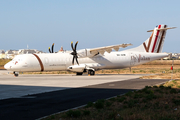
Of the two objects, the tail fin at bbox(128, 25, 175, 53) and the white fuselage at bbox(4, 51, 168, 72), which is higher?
the tail fin at bbox(128, 25, 175, 53)

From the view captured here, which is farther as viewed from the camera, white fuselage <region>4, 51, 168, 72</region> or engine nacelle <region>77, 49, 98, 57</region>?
engine nacelle <region>77, 49, 98, 57</region>

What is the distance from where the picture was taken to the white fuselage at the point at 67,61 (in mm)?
35188

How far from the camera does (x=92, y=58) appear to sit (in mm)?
38688

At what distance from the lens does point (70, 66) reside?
37.2 meters

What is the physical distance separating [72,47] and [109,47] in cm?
606

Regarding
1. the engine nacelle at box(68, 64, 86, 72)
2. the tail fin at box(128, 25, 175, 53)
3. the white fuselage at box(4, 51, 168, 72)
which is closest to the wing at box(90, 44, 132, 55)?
the white fuselage at box(4, 51, 168, 72)

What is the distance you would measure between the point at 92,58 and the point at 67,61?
14.3 feet

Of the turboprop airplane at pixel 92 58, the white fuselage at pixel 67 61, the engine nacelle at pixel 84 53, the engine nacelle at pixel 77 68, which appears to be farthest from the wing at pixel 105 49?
the engine nacelle at pixel 77 68

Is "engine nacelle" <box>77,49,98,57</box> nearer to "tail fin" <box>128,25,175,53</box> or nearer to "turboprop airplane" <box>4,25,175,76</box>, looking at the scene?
"turboprop airplane" <box>4,25,175,76</box>

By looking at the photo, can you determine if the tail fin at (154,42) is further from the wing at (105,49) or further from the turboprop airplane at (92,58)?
the wing at (105,49)

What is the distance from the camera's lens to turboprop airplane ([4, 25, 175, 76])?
116 feet

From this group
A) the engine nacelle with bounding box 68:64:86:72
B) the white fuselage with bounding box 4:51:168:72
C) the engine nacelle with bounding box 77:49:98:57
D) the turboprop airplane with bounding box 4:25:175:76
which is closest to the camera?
the white fuselage with bounding box 4:51:168:72

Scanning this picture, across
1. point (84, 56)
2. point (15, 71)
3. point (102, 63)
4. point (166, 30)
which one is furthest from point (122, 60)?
point (15, 71)

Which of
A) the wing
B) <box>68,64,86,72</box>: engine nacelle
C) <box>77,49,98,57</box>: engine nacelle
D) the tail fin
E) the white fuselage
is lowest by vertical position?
<box>68,64,86,72</box>: engine nacelle
